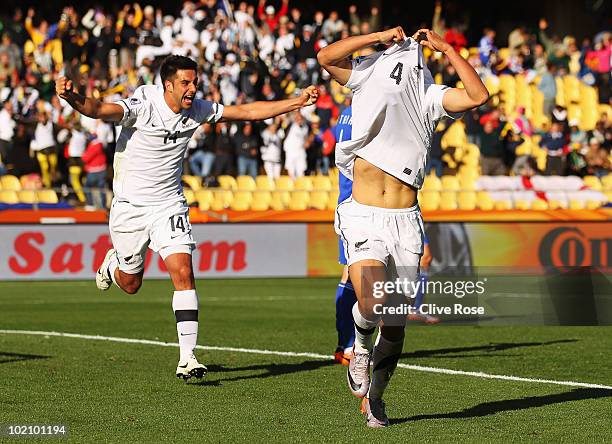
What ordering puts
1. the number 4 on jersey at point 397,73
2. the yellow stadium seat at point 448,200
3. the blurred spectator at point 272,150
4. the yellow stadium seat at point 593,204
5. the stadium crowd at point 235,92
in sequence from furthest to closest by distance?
the blurred spectator at point 272,150 → the stadium crowd at point 235,92 → the yellow stadium seat at point 448,200 → the yellow stadium seat at point 593,204 → the number 4 on jersey at point 397,73

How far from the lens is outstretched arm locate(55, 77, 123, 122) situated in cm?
918

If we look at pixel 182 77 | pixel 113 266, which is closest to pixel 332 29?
pixel 113 266

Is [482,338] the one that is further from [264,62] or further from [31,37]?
[31,37]

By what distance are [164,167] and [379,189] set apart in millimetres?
3000

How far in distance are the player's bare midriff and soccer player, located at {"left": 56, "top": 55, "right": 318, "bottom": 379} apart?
6.64 feet

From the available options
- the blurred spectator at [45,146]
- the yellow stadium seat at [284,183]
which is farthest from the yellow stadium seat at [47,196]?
the yellow stadium seat at [284,183]

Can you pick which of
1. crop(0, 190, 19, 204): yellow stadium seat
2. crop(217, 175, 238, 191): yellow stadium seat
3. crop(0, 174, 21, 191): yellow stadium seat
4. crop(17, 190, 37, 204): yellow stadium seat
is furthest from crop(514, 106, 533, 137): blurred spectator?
crop(0, 190, 19, 204): yellow stadium seat

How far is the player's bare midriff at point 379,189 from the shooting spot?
7.81m

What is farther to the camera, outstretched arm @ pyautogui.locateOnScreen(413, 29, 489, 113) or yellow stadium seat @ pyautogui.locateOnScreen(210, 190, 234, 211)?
yellow stadium seat @ pyautogui.locateOnScreen(210, 190, 234, 211)

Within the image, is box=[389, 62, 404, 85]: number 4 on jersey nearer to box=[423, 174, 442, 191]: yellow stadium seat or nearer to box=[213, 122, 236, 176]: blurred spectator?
box=[423, 174, 442, 191]: yellow stadium seat

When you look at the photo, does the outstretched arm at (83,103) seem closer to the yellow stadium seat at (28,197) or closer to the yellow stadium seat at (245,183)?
the yellow stadium seat at (28,197)

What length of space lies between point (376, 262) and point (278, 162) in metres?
18.4

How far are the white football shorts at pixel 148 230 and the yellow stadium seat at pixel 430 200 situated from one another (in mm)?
14320

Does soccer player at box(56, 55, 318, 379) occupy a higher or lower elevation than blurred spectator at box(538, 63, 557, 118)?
lower
